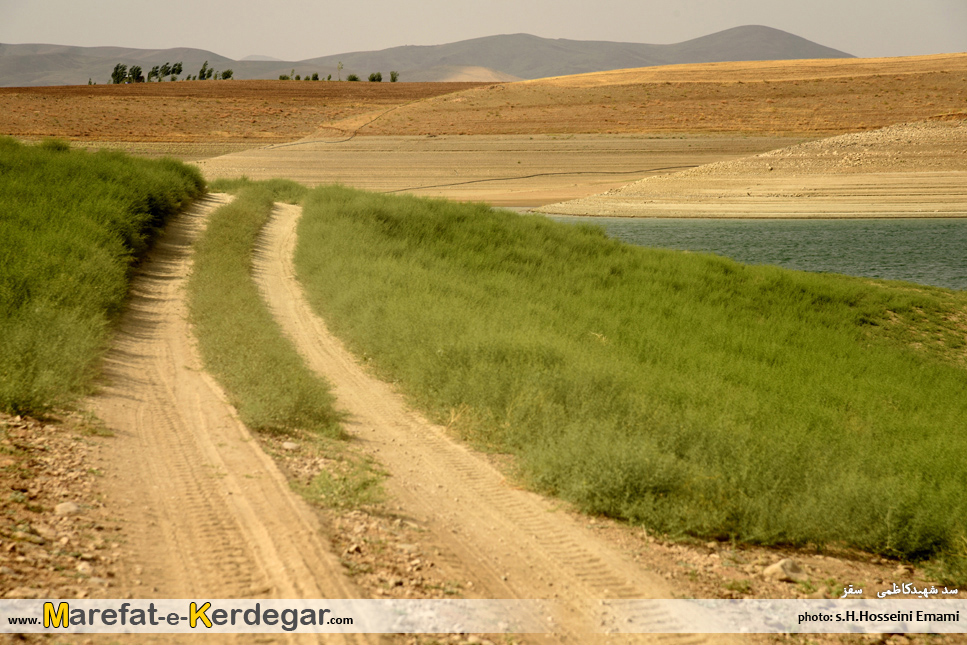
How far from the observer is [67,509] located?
4660mm

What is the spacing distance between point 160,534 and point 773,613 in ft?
13.0

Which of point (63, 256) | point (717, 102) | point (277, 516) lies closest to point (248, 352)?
point (277, 516)

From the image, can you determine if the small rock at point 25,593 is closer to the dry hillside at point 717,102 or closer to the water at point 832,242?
the water at point 832,242

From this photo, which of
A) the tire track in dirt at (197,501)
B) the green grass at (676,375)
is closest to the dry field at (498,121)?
the green grass at (676,375)

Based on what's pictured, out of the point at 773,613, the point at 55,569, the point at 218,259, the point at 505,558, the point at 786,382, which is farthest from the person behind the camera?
the point at 218,259

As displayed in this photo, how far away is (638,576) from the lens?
4.76m

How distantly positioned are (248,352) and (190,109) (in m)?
55.0

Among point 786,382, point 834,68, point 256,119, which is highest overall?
point 834,68

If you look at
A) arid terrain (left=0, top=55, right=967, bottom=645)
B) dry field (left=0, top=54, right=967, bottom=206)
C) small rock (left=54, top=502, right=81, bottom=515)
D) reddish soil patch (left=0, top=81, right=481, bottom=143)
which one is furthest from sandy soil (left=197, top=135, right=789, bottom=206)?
small rock (left=54, top=502, right=81, bottom=515)

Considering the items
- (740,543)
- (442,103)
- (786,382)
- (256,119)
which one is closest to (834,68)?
(442,103)

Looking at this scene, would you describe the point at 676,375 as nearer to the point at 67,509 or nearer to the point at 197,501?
the point at 197,501

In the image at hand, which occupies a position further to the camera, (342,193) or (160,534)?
(342,193)

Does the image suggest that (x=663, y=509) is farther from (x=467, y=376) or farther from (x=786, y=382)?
(x=786, y=382)

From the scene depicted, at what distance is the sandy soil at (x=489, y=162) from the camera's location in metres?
44.9
